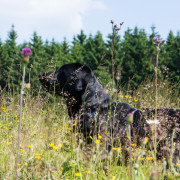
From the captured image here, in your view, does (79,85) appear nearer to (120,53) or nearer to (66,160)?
(66,160)

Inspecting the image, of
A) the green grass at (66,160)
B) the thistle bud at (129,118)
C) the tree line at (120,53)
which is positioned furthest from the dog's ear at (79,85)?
the tree line at (120,53)

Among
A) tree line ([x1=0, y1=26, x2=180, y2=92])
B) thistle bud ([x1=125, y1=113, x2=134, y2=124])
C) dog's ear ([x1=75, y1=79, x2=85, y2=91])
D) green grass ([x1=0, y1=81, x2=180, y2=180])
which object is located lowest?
green grass ([x1=0, y1=81, x2=180, y2=180])

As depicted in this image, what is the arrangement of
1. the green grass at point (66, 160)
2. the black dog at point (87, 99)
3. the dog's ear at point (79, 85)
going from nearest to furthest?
the green grass at point (66, 160) < the black dog at point (87, 99) < the dog's ear at point (79, 85)

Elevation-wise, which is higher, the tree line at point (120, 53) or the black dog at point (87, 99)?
the tree line at point (120, 53)

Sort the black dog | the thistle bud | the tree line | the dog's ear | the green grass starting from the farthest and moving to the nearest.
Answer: the tree line < the dog's ear < the black dog < the green grass < the thistle bud

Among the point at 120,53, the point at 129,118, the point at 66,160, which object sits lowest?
the point at 66,160

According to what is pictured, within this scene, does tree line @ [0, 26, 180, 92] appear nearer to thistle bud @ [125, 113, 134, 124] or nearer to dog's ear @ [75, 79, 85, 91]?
dog's ear @ [75, 79, 85, 91]

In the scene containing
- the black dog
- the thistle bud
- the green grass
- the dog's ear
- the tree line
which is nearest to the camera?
the thistle bud

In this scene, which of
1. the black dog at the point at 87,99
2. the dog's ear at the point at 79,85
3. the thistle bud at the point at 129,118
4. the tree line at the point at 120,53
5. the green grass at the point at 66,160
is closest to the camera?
the thistle bud at the point at 129,118

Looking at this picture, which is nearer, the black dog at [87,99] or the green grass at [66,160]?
the green grass at [66,160]

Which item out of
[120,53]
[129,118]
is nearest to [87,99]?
[129,118]

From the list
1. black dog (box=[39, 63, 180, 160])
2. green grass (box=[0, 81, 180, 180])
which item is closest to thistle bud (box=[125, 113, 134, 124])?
green grass (box=[0, 81, 180, 180])

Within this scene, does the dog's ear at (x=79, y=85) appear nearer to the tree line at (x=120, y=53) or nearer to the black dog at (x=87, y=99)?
the black dog at (x=87, y=99)

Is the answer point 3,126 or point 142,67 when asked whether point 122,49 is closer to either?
point 142,67
